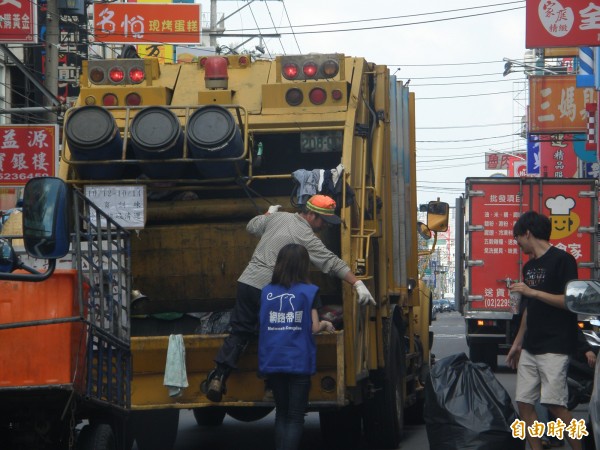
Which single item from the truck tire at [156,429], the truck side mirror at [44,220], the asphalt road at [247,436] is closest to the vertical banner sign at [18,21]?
the asphalt road at [247,436]

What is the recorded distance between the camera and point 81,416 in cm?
628

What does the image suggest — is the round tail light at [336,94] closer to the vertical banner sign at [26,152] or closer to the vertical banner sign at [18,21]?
the vertical banner sign at [26,152]

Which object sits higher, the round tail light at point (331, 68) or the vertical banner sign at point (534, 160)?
the vertical banner sign at point (534, 160)

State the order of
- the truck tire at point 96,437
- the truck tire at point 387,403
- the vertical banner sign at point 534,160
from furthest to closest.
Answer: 1. the vertical banner sign at point 534,160
2. the truck tire at point 387,403
3. the truck tire at point 96,437

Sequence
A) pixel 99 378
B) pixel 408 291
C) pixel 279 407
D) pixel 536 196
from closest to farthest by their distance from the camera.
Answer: pixel 99 378, pixel 279 407, pixel 408 291, pixel 536 196

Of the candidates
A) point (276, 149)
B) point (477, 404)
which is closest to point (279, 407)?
point (477, 404)

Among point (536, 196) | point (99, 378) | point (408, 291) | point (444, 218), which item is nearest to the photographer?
point (99, 378)

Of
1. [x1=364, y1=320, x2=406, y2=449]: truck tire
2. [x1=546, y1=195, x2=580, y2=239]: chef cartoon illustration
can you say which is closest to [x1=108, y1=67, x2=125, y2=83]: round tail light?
[x1=364, y1=320, x2=406, y2=449]: truck tire

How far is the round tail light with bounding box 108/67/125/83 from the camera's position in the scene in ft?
31.3

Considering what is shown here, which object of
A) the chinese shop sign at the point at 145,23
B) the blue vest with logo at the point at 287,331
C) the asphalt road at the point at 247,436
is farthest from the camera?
the chinese shop sign at the point at 145,23

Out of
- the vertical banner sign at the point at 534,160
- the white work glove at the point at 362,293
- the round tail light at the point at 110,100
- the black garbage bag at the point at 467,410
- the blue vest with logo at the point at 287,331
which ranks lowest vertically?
the black garbage bag at the point at 467,410

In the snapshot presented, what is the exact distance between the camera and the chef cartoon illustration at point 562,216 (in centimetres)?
1893

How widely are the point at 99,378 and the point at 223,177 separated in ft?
9.30

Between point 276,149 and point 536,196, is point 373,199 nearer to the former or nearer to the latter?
point 276,149
